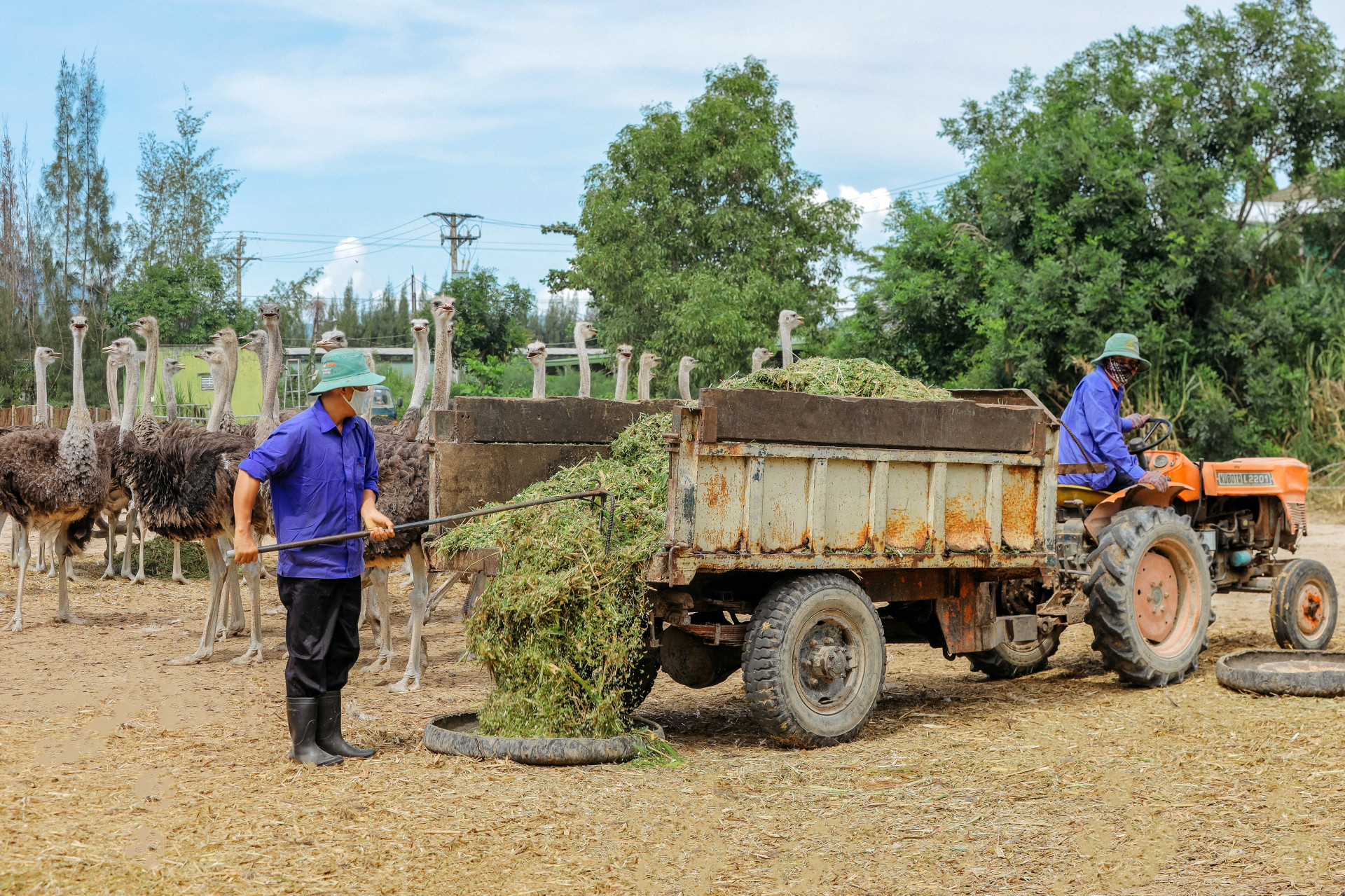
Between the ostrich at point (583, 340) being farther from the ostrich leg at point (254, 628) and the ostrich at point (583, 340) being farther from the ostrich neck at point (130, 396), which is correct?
the ostrich leg at point (254, 628)

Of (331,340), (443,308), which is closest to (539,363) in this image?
(443,308)

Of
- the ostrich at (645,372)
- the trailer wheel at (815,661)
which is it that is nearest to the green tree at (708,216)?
the ostrich at (645,372)

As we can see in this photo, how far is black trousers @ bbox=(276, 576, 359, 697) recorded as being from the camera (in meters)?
5.86

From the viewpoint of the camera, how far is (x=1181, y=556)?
26.0 feet

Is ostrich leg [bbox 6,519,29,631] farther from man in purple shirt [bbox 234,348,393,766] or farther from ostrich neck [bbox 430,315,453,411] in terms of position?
man in purple shirt [bbox 234,348,393,766]

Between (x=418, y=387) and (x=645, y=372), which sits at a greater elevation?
(x=645, y=372)

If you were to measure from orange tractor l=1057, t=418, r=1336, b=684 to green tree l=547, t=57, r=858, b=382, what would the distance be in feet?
54.7

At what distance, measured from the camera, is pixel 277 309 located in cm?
1084

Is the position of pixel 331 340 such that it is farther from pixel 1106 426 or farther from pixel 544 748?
pixel 1106 426

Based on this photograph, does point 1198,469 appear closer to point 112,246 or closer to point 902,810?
point 902,810

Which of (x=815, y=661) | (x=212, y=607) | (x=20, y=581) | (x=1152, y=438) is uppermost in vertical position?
(x=1152, y=438)

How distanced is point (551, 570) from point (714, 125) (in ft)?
73.8

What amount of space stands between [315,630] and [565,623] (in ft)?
3.89

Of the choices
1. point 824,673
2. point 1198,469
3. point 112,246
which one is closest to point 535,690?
point 824,673
